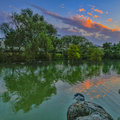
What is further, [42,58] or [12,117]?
[42,58]

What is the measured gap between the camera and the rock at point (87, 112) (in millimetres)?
3268

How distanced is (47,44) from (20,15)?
423 inches

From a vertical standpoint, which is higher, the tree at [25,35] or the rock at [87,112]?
the tree at [25,35]

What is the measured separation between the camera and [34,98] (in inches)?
239

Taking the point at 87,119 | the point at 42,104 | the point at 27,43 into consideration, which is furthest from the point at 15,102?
the point at 27,43

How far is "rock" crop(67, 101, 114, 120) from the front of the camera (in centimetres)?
327

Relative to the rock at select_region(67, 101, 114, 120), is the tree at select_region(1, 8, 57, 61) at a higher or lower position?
higher

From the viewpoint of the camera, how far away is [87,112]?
360 cm

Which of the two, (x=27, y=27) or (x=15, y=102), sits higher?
(x=27, y=27)

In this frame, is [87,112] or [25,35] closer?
[87,112]

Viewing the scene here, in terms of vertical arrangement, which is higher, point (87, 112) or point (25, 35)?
point (25, 35)

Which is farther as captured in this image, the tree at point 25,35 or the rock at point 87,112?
the tree at point 25,35

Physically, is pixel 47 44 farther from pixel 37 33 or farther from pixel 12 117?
pixel 12 117

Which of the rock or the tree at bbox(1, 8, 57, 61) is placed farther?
the tree at bbox(1, 8, 57, 61)
